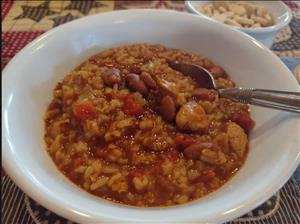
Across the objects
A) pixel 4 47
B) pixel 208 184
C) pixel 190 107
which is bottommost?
pixel 4 47

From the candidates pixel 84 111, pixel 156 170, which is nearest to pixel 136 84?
pixel 84 111

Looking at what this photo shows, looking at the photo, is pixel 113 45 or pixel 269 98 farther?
pixel 113 45

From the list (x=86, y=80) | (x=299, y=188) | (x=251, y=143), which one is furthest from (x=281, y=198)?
(x=86, y=80)

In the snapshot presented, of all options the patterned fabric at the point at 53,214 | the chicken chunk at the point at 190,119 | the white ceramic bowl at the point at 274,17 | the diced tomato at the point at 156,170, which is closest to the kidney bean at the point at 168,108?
the chicken chunk at the point at 190,119

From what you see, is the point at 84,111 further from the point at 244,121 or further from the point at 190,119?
the point at 244,121

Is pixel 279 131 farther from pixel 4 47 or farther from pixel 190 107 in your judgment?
pixel 4 47

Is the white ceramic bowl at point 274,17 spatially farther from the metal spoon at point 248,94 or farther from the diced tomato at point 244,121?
the diced tomato at point 244,121

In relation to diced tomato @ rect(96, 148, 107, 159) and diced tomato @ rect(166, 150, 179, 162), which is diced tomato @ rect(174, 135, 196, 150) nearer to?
diced tomato @ rect(166, 150, 179, 162)
